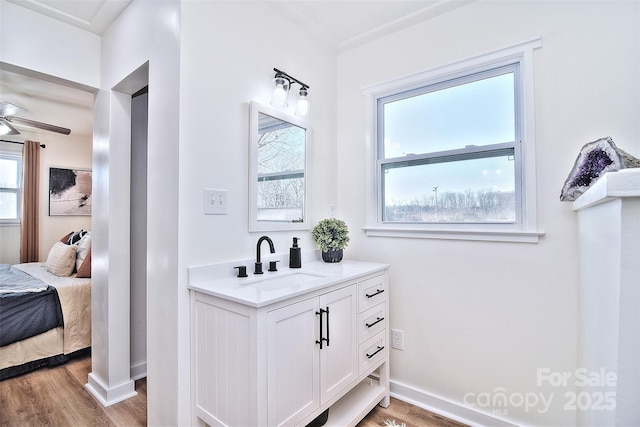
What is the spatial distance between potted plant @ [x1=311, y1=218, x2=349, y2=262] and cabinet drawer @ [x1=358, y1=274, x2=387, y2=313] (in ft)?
1.14

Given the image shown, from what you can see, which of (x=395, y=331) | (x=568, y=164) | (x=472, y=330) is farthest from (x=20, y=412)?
(x=568, y=164)

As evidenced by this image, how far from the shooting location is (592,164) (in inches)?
54.7

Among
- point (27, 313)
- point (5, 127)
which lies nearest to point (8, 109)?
point (5, 127)

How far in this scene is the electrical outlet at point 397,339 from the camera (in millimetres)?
2152

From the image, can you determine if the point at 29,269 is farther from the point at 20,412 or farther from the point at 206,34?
the point at 206,34

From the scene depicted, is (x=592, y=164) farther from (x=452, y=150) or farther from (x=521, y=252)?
(x=452, y=150)

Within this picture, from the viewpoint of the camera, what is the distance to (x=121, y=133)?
215 cm

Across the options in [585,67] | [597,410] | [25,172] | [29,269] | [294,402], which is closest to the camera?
[597,410]

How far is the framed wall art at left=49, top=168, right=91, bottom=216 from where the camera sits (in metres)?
4.61

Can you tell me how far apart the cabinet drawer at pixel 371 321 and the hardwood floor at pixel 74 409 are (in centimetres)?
53

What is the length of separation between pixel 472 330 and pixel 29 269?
4444 mm

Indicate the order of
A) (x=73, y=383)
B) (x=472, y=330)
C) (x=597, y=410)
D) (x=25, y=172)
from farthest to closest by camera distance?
1. (x=25, y=172)
2. (x=73, y=383)
3. (x=472, y=330)
4. (x=597, y=410)

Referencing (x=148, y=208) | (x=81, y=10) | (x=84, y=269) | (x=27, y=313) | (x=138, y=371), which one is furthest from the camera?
(x=84, y=269)

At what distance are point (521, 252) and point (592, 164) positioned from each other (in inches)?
22.5
